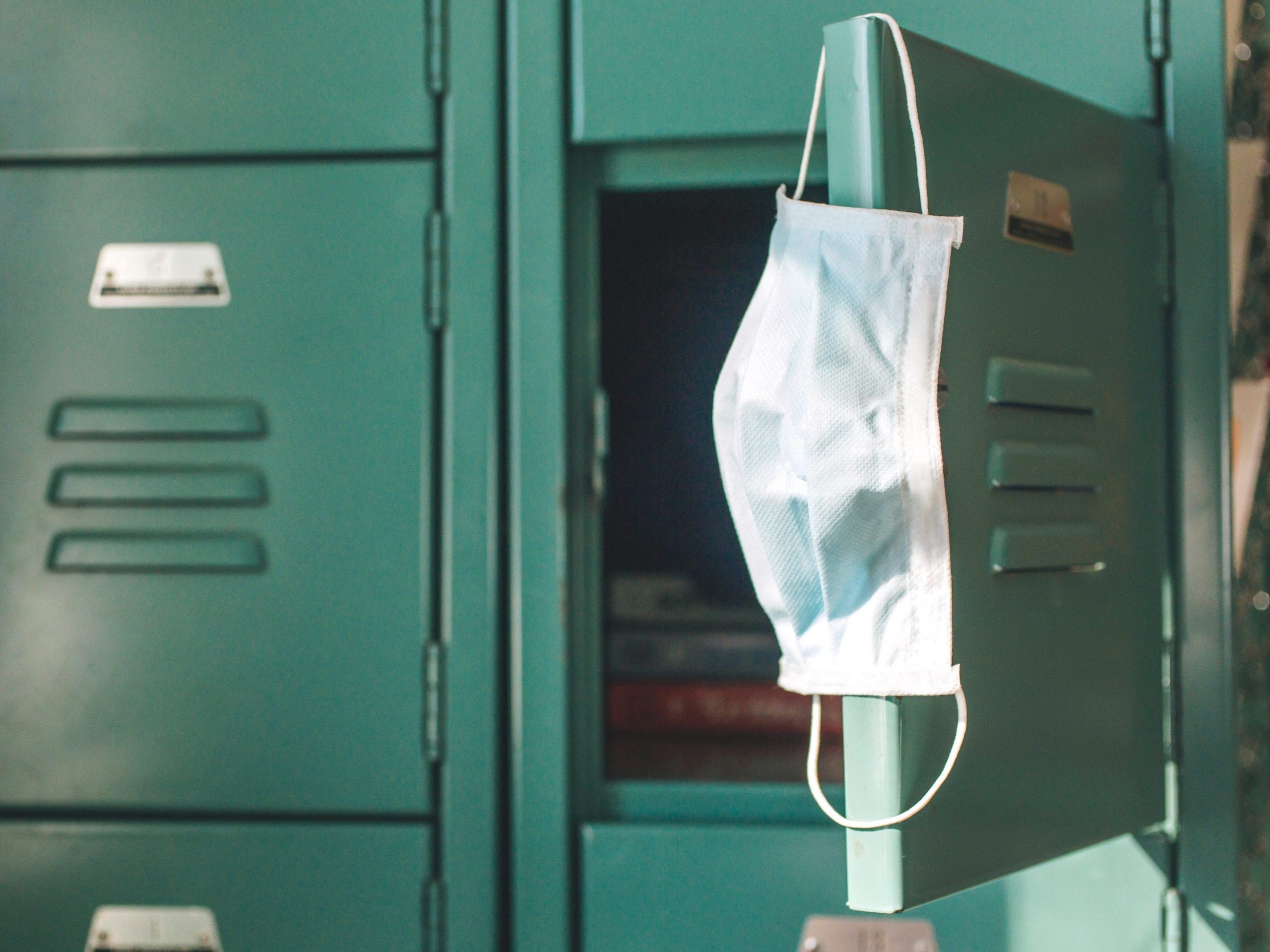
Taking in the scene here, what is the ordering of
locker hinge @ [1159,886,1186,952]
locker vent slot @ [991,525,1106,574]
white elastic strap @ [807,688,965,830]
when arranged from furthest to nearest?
1. locker hinge @ [1159,886,1186,952]
2. locker vent slot @ [991,525,1106,574]
3. white elastic strap @ [807,688,965,830]

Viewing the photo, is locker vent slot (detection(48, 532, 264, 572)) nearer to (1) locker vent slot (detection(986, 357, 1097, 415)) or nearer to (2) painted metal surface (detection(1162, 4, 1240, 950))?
(1) locker vent slot (detection(986, 357, 1097, 415))

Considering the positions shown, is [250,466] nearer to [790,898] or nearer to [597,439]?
[597,439]

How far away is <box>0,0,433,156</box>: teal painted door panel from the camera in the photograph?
1.27 metres

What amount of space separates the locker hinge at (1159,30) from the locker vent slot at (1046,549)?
0.56 meters

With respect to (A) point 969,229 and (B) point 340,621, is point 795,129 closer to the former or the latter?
(A) point 969,229

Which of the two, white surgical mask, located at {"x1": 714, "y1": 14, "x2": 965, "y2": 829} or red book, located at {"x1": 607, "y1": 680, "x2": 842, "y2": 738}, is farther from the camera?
red book, located at {"x1": 607, "y1": 680, "x2": 842, "y2": 738}

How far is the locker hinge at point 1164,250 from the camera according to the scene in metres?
1.23

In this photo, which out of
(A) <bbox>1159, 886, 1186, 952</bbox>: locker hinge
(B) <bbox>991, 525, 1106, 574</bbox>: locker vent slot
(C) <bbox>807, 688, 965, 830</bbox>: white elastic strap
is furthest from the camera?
(A) <bbox>1159, 886, 1186, 952</bbox>: locker hinge

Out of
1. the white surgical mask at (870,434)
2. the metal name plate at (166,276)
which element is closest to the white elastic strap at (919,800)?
the white surgical mask at (870,434)

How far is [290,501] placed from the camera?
1.27 m

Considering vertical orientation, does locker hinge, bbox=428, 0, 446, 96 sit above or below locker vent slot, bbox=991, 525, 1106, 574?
above

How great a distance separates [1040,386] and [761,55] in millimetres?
511

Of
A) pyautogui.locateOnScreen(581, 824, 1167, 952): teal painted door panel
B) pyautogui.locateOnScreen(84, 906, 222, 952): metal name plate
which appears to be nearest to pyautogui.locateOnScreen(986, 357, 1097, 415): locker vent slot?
pyautogui.locateOnScreen(581, 824, 1167, 952): teal painted door panel

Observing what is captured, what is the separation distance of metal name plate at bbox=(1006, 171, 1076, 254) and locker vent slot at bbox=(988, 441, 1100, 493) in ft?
0.66
